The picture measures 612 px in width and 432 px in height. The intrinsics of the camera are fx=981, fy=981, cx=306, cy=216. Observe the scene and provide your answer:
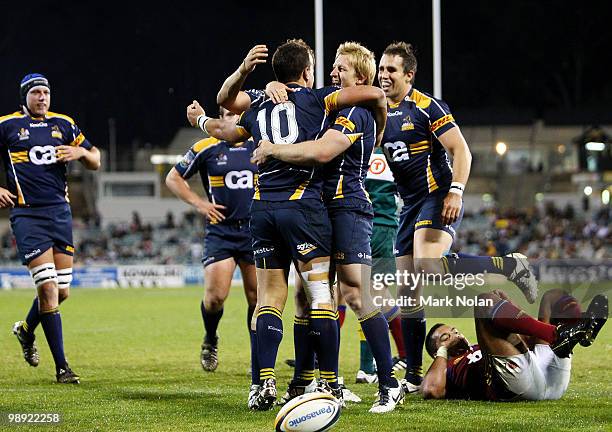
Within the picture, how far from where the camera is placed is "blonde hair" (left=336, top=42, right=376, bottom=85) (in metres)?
6.37

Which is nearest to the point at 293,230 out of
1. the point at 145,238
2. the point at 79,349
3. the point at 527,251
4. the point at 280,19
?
the point at 79,349

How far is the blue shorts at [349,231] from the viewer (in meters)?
6.20

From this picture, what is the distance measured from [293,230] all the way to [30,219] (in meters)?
3.18

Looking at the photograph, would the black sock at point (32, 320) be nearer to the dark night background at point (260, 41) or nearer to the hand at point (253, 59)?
the hand at point (253, 59)

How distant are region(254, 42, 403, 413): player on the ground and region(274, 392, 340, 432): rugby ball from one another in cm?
104

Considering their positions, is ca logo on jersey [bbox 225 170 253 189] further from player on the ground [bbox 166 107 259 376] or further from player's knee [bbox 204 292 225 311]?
player's knee [bbox 204 292 225 311]

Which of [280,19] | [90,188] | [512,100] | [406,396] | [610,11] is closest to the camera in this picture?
[406,396]

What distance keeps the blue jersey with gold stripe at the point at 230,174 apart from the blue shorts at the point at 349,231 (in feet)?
9.63

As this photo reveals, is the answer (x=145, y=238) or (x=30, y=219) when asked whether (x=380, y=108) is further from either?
(x=145, y=238)

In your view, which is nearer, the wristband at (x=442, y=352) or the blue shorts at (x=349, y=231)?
the blue shorts at (x=349, y=231)

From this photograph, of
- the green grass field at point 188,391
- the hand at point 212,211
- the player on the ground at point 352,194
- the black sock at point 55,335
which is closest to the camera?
the green grass field at point 188,391

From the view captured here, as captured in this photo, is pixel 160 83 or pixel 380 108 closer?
pixel 380 108

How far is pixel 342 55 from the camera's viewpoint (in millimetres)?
6406

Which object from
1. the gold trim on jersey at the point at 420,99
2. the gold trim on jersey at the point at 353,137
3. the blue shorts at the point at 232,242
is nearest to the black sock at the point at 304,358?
the gold trim on jersey at the point at 353,137
